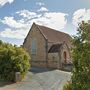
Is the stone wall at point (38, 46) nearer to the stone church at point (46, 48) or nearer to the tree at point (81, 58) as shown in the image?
the stone church at point (46, 48)

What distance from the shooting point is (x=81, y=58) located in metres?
8.53

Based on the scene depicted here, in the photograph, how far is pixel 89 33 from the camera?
8.58 metres

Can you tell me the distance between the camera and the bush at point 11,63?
22203 millimetres

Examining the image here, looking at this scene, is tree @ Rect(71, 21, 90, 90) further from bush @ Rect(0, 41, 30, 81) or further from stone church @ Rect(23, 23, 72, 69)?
stone church @ Rect(23, 23, 72, 69)

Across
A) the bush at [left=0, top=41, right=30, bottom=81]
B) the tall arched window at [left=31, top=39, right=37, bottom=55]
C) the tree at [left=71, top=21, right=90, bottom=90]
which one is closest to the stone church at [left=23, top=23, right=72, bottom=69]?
the tall arched window at [left=31, top=39, right=37, bottom=55]

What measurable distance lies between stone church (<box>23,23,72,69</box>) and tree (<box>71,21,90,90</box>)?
29.6 meters

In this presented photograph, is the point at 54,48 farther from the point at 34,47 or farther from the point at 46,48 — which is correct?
the point at 34,47

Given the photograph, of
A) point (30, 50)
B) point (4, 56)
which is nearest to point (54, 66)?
point (30, 50)

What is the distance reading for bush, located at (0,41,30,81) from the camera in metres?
22.2

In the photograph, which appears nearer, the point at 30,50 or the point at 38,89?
the point at 38,89

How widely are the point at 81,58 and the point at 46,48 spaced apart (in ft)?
105

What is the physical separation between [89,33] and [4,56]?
51.7ft

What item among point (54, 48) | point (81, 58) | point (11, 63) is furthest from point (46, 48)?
point (81, 58)

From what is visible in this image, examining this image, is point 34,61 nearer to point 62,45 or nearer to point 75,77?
point 62,45
